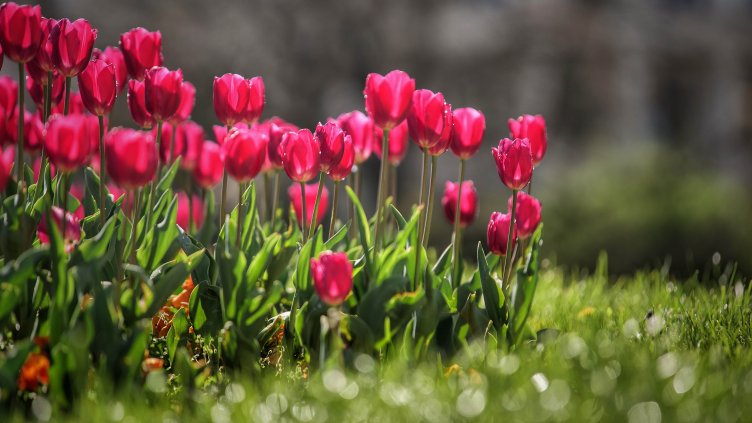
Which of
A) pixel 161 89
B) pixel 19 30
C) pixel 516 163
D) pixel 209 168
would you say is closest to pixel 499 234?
pixel 516 163

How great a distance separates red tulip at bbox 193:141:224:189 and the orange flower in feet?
4.54

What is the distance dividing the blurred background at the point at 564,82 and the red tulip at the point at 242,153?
344cm

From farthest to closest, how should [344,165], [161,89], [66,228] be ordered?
[344,165]
[161,89]
[66,228]

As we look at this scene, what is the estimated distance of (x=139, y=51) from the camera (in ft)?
9.34

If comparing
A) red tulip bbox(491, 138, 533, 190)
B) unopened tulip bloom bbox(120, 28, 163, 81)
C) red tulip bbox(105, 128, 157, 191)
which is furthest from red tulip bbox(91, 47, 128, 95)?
red tulip bbox(491, 138, 533, 190)

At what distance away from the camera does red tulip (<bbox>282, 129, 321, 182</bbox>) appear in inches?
→ 102

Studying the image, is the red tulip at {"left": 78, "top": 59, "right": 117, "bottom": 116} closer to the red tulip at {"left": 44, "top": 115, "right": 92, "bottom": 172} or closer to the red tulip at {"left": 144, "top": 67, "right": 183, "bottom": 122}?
the red tulip at {"left": 144, "top": 67, "right": 183, "bottom": 122}

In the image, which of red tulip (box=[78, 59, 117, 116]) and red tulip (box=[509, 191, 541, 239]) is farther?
red tulip (box=[509, 191, 541, 239])

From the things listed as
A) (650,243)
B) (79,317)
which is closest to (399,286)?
(79,317)

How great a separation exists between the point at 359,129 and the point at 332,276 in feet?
2.93

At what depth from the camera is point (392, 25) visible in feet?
45.4

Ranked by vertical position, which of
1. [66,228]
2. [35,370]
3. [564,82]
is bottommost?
[564,82]

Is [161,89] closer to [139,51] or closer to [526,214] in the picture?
[139,51]

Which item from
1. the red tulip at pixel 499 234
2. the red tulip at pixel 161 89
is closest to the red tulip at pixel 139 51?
the red tulip at pixel 161 89
